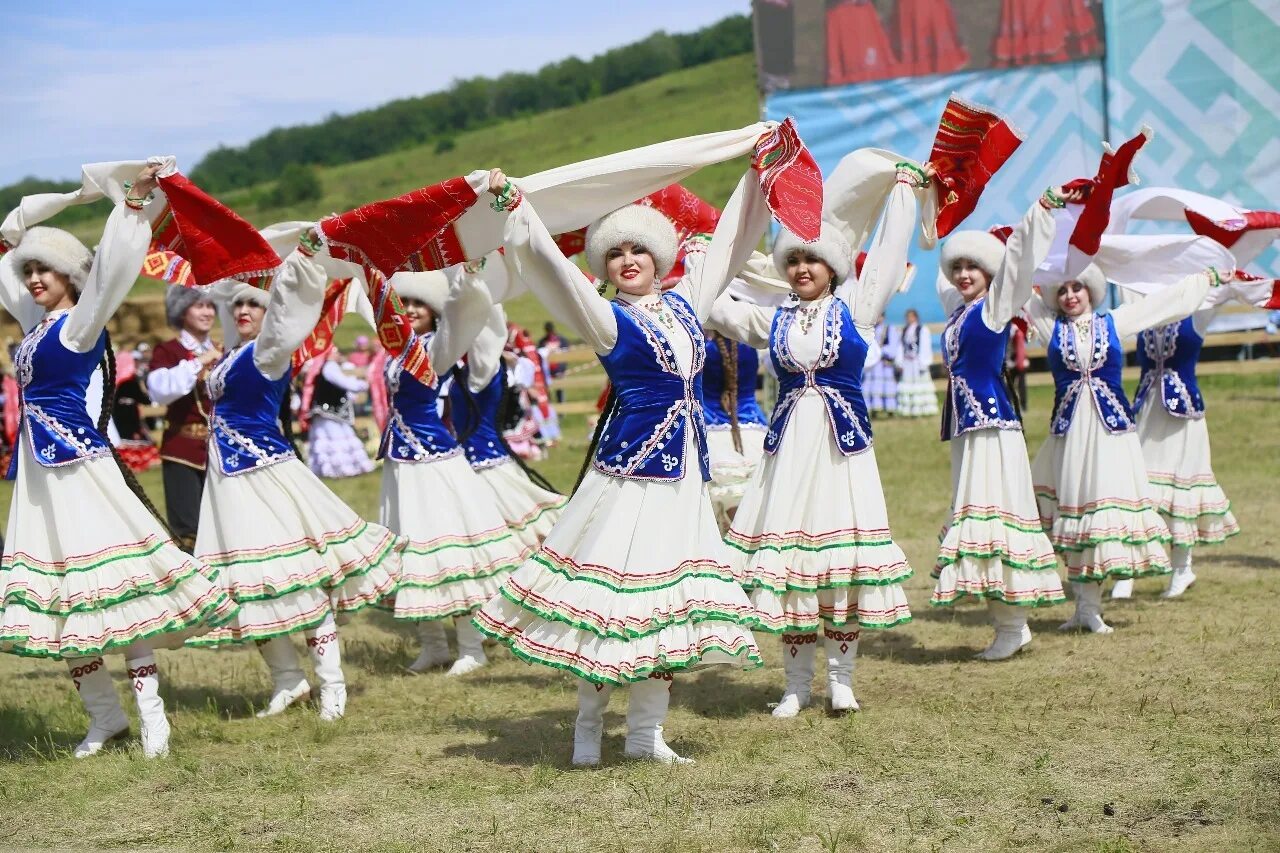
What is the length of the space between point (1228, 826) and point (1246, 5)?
20.0m

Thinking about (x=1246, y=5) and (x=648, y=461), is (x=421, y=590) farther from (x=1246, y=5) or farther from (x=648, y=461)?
(x=1246, y=5)

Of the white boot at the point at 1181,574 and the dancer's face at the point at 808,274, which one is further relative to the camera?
the white boot at the point at 1181,574

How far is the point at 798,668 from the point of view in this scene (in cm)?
630

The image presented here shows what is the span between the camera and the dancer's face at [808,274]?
6082mm

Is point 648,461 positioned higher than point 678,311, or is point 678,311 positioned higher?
point 678,311

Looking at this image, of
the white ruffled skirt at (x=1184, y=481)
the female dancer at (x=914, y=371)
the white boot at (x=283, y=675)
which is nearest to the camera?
the white boot at (x=283, y=675)

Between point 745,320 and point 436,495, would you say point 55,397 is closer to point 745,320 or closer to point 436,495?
point 436,495

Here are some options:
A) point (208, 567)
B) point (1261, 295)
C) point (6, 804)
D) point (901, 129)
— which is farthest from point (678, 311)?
point (901, 129)

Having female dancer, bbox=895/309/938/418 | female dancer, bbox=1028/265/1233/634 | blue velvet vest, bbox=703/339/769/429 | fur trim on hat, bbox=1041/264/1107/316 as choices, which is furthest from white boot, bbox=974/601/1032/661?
female dancer, bbox=895/309/938/418

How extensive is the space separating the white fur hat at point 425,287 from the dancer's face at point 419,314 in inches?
Answer: 0.7

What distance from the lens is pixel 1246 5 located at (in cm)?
2144

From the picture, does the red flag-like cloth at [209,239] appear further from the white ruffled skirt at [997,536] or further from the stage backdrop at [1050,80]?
the stage backdrop at [1050,80]

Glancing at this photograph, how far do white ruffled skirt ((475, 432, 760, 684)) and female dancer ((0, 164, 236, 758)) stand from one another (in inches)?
54.1

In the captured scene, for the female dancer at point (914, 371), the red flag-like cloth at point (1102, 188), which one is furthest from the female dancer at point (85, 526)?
the female dancer at point (914, 371)
